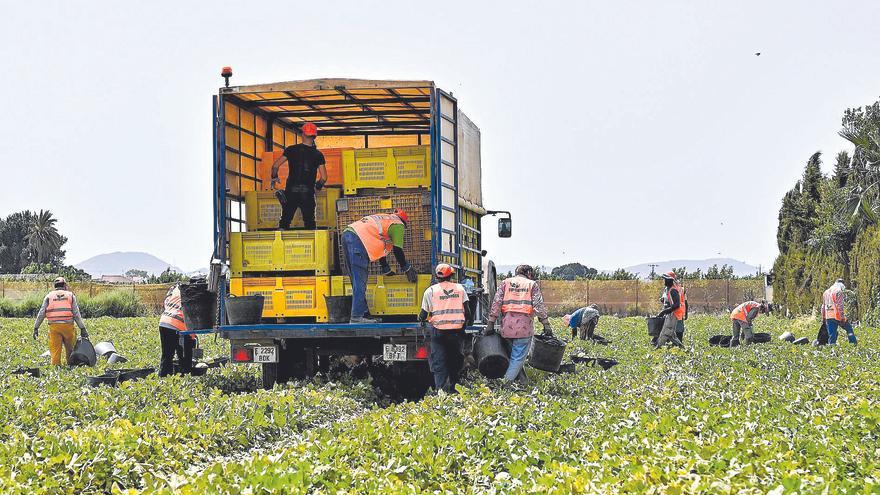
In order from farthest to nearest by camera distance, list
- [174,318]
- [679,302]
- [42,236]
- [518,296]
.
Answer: [42,236], [679,302], [174,318], [518,296]

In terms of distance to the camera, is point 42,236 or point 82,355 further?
point 42,236

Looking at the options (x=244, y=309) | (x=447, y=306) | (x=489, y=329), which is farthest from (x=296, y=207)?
(x=489, y=329)

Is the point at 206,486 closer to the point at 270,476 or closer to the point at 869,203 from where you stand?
the point at 270,476

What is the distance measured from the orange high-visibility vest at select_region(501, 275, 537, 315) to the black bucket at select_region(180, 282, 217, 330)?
12.2ft

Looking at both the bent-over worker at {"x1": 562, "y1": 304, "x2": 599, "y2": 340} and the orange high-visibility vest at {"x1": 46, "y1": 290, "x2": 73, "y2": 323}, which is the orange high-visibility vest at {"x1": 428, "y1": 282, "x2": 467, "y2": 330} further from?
the bent-over worker at {"x1": 562, "y1": 304, "x2": 599, "y2": 340}

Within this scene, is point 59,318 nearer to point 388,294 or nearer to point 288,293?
point 288,293

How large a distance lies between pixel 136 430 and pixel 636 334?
67.3ft

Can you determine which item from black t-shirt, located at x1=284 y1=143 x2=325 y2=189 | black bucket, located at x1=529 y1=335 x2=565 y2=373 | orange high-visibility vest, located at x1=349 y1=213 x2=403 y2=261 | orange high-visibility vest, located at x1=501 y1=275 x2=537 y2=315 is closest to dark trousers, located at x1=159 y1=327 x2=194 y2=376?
black t-shirt, located at x1=284 y1=143 x2=325 y2=189

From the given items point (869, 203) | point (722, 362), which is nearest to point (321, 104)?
point (722, 362)

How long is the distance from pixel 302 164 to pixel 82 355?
6058mm

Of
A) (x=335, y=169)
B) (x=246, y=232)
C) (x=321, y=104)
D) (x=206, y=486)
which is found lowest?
(x=206, y=486)

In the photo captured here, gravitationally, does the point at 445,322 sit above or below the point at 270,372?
above

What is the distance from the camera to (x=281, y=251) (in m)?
13.7

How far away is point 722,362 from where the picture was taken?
16297 mm
